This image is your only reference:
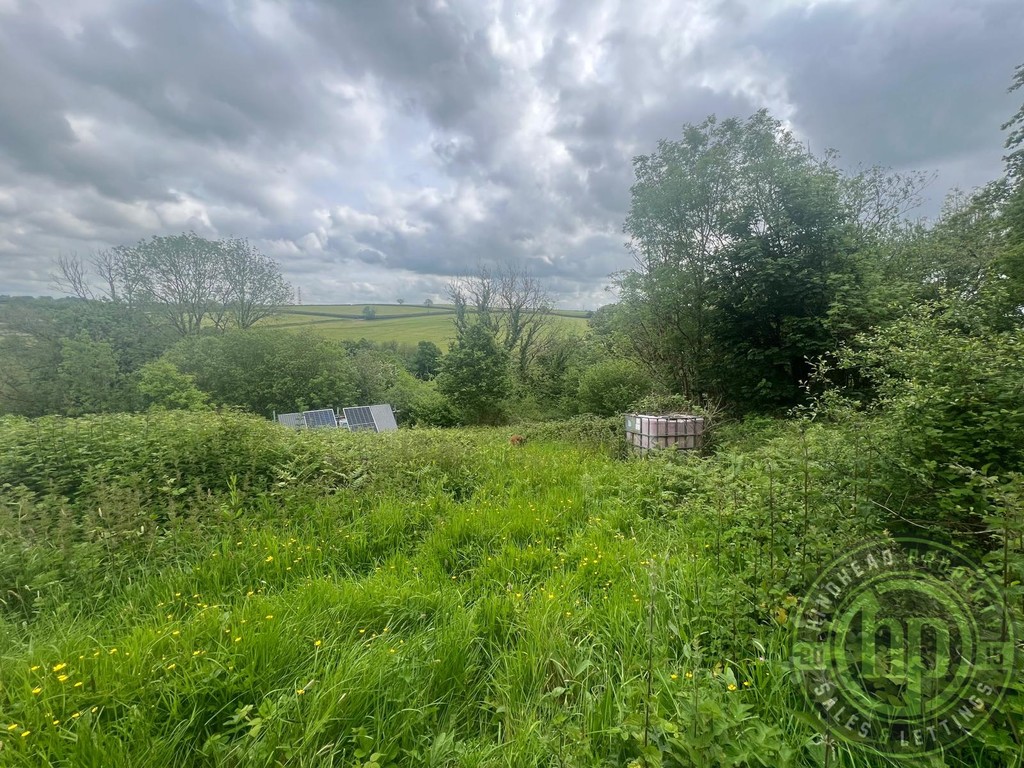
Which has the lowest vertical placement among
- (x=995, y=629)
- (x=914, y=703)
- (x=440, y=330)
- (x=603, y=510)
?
(x=603, y=510)

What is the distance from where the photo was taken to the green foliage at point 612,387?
48.9 feet

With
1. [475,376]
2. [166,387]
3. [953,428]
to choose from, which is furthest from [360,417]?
[953,428]

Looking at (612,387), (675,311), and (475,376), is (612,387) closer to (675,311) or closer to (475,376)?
(675,311)

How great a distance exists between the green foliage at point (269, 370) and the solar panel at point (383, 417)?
19.4 feet

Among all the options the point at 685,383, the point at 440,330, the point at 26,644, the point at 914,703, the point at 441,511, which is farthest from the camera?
the point at 440,330

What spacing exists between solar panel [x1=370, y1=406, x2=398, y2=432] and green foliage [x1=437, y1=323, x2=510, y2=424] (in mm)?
3656

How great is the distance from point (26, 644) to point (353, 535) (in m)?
1.76

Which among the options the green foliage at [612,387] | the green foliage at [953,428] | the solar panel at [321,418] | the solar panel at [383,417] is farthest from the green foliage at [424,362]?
the green foliage at [953,428]

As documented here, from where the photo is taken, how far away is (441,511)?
3.92m

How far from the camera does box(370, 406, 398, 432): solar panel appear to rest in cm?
2018

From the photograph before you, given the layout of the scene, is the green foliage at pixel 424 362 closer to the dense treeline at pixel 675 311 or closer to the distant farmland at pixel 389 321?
the distant farmland at pixel 389 321

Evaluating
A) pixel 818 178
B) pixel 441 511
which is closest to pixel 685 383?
pixel 818 178

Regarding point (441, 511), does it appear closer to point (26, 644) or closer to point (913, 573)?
point (26, 644)

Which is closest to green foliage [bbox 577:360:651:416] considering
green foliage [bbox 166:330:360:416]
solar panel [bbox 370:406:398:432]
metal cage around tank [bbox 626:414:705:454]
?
metal cage around tank [bbox 626:414:705:454]
